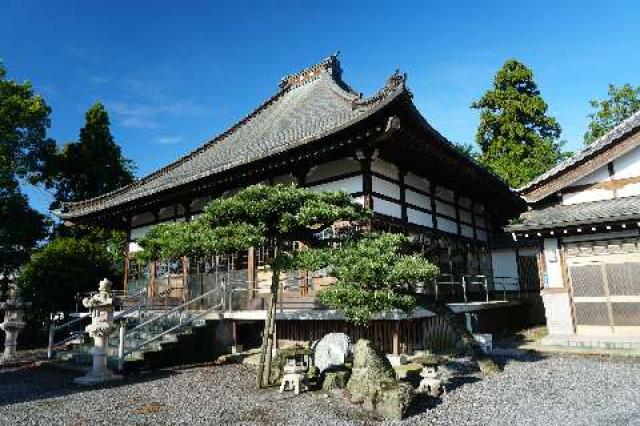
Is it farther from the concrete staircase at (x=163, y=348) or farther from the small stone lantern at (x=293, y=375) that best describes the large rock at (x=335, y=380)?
the concrete staircase at (x=163, y=348)

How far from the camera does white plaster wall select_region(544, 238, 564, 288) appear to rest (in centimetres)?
1337

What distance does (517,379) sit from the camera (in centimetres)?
895

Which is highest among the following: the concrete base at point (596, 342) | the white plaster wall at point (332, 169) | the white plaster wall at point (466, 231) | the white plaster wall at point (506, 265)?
the white plaster wall at point (332, 169)

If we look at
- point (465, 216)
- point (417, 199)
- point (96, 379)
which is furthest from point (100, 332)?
point (465, 216)

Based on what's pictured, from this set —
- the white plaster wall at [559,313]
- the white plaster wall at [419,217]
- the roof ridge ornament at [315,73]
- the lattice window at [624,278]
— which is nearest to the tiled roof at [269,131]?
the roof ridge ornament at [315,73]

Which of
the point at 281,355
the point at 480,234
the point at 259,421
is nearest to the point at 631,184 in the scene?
the point at 480,234

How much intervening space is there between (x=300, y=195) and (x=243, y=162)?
16.6 feet

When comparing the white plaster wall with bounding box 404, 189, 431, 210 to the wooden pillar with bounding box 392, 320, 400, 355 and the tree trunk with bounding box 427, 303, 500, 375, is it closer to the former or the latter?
the wooden pillar with bounding box 392, 320, 400, 355

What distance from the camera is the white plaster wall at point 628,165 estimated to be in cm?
1338

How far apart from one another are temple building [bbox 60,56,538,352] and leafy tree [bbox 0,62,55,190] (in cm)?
852

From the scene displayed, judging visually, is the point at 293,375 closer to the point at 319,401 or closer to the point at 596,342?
the point at 319,401

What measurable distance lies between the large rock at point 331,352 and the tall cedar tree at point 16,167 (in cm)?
2266

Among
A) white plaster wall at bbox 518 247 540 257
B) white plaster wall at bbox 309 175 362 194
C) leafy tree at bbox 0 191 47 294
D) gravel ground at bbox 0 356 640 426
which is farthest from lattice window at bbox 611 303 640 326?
leafy tree at bbox 0 191 47 294

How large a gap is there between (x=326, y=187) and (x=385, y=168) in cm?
186
